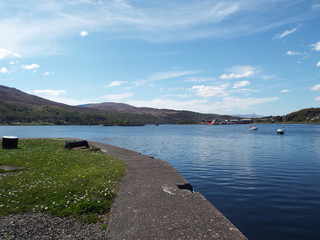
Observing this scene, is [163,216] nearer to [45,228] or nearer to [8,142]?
[45,228]

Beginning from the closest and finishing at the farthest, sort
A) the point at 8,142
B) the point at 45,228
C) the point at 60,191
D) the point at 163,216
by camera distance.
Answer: the point at 45,228 → the point at 163,216 → the point at 60,191 → the point at 8,142

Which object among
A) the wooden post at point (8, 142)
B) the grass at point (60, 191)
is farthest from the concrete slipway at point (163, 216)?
the wooden post at point (8, 142)

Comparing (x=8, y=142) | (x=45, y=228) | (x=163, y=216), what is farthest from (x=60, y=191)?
(x=8, y=142)

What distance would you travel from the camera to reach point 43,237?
8.35 meters

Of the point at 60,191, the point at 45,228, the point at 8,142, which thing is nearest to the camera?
the point at 45,228

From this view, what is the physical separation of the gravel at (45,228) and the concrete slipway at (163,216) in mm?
751

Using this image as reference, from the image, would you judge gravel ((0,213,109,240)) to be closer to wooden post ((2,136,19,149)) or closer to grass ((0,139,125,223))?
grass ((0,139,125,223))

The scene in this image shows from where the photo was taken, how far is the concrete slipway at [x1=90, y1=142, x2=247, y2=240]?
8.38 metres

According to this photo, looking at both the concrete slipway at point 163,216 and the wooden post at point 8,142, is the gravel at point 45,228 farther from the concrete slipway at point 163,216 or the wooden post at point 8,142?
the wooden post at point 8,142

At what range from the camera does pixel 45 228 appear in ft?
29.6

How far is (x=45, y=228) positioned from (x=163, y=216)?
4.44 meters

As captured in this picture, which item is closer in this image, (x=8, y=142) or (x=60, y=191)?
(x=60, y=191)

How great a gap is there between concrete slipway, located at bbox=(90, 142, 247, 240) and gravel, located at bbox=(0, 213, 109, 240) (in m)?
0.75

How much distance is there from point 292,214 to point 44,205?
13.8 meters
